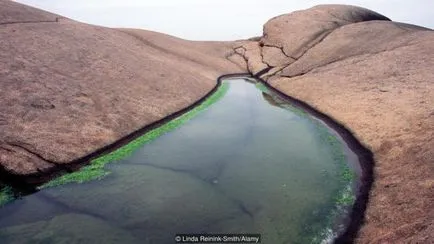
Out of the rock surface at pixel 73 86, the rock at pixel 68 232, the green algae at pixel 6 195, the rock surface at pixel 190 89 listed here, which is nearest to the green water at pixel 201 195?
the rock at pixel 68 232

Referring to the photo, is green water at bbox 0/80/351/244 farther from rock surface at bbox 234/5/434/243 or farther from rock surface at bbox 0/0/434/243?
rock surface at bbox 0/0/434/243

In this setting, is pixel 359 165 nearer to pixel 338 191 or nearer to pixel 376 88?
pixel 338 191

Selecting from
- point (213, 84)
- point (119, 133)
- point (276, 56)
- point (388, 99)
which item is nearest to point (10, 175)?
point (119, 133)

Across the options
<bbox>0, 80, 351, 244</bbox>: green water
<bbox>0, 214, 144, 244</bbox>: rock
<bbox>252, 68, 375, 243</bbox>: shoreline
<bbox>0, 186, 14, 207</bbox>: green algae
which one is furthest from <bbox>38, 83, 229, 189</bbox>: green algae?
<bbox>252, 68, 375, 243</bbox>: shoreline

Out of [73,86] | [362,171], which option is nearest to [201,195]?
[362,171]

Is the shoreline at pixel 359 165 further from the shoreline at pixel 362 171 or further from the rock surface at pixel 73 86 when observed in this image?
the rock surface at pixel 73 86

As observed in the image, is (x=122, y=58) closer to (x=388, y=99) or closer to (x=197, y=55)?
(x=197, y=55)
